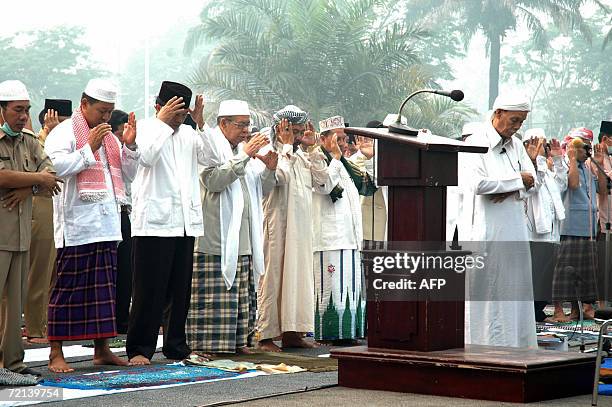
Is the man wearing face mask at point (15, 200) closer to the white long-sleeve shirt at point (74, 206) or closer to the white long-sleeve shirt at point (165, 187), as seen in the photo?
the white long-sleeve shirt at point (74, 206)

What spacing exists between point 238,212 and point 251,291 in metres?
0.66

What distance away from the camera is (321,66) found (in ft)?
118

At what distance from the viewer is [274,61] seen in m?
35.9

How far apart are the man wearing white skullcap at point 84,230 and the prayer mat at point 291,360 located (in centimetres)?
101

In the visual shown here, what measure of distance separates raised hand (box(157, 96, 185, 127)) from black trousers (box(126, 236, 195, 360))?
881 mm

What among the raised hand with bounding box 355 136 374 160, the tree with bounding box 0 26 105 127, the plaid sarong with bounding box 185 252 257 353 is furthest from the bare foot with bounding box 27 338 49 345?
the tree with bounding box 0 26 105 127

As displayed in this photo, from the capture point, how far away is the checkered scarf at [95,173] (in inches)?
327

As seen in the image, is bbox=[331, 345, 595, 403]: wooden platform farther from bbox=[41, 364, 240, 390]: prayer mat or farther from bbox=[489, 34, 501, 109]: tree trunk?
bbox=[489, 34, 501, 109]: tree trunk

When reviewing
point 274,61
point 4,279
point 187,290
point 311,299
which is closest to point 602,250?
point 311,299

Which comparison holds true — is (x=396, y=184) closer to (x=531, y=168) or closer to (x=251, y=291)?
(x=531, y=168)

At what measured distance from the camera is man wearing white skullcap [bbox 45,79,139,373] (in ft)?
27.0

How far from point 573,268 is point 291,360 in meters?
5.47

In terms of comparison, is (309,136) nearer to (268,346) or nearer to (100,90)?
(268,346)

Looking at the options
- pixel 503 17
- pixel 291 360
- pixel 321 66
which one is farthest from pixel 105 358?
pixel 503 17
